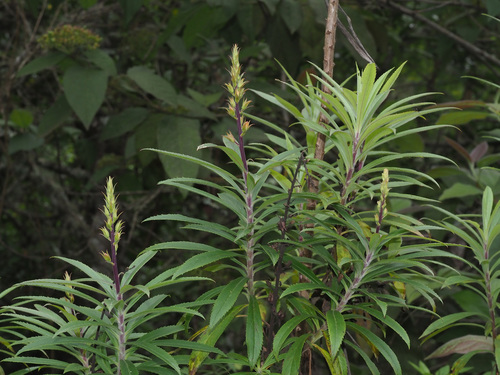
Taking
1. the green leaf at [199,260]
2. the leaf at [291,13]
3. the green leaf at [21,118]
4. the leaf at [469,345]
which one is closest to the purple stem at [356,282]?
the green leaf at [199,260]

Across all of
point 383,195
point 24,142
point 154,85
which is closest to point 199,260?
point 383,195

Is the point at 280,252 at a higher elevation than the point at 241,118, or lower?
lower

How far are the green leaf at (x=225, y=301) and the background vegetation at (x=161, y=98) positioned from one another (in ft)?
2.85

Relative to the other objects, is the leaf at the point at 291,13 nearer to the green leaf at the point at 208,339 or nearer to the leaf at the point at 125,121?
the leaf at the point at 125,121

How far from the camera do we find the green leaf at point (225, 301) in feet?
2.89

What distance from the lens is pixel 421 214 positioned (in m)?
2.79

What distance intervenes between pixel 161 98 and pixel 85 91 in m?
0.29

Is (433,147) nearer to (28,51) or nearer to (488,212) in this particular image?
(28,51)

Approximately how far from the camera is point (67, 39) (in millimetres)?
2352

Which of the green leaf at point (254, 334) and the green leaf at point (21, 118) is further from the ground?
the green leaf at point (254, 334)

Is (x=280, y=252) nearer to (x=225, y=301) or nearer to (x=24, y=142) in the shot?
(x=225, y=301)

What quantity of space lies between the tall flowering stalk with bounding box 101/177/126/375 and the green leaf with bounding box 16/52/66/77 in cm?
161

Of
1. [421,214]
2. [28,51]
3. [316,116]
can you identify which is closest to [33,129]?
[28,51]

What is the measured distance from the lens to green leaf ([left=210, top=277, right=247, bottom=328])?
88 cm
